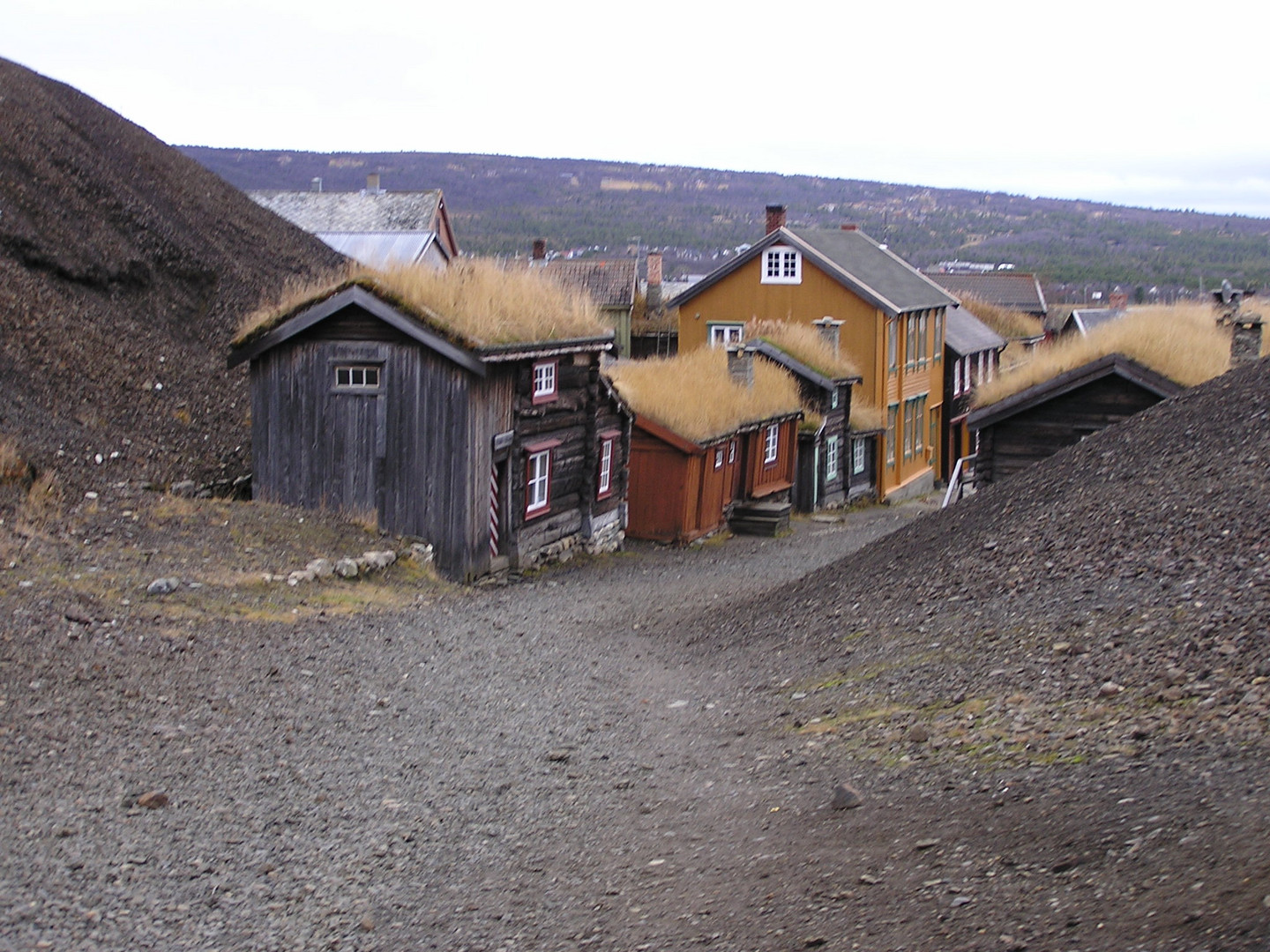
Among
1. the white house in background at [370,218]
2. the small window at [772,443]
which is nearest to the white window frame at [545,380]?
the small window at [772,443]

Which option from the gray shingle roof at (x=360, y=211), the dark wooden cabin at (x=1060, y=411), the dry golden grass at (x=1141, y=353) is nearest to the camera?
the dark wooden cabin at (x=1060, y=411)

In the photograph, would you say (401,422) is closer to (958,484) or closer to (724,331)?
(958,484)

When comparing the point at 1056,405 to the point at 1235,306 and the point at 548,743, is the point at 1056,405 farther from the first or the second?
the point at 548,743

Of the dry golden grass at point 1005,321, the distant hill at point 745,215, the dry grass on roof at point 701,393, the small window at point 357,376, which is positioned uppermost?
the distant hill at point 745,215

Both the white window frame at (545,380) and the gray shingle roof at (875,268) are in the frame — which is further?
the gray shingle roof at (875,268)

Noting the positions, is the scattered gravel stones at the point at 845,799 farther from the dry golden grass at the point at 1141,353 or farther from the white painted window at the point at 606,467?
the white painted window at the point at 606,467

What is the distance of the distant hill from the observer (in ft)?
418

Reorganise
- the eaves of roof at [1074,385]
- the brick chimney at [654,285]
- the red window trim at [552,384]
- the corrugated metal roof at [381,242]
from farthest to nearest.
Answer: the brick chimney at [654,285] < the corrugated metal roof at [381,242] < the eaves of roof at [1074,385] < the red window trim at [552,384]

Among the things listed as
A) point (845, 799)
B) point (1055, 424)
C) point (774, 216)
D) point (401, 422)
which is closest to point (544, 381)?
point (401, 422)

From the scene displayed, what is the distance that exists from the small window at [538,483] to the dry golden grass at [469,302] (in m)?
2.09

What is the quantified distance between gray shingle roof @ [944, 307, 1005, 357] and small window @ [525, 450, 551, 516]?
95.5 ft

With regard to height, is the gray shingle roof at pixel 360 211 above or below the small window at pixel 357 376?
above

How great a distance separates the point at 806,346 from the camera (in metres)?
35.7

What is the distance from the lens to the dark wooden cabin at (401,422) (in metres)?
19.1
